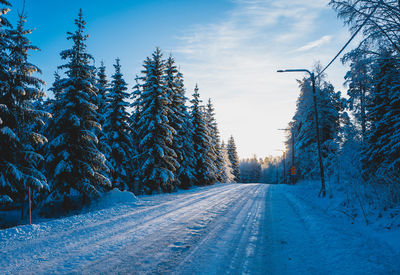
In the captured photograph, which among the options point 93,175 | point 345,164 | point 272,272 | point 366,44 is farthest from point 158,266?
point 345,164

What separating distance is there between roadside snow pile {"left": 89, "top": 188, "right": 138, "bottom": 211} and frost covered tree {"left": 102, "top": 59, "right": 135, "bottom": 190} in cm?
651

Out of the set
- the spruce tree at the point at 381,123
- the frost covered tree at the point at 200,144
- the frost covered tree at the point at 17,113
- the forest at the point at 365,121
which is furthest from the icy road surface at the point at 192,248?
the frost covered tree at the point at 200,144

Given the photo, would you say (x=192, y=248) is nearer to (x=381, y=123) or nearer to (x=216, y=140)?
(x=381, y=123)

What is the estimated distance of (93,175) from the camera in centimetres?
1357

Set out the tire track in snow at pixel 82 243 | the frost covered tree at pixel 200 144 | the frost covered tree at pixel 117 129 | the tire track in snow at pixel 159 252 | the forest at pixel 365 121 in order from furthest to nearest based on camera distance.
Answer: the frost covered tree at pixel 200 144 < the frost covered tree at pixel 117 129 < the forest at pixel 365 121 < the tire track in snow at pixel 82 243 < the tire track in snow at pixel 159 252

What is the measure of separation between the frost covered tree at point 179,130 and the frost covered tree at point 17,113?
1139 cm

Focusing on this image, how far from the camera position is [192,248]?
4707 millimetres

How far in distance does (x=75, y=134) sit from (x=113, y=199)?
5227 millimetres

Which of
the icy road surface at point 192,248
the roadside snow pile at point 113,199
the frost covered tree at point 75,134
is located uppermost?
the frost covered tree at point 75,134

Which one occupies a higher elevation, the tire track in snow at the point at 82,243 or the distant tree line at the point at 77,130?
the distant tree line at the point at 77,130

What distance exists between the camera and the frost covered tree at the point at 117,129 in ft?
66.0

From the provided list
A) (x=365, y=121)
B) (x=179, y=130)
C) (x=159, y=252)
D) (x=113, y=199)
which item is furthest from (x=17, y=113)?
(x=365, y=121)

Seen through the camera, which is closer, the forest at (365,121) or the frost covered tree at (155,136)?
the forest at (365,121)

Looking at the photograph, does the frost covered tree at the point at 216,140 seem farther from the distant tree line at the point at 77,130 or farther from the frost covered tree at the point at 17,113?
the frost covered tree at the point at 17,113
